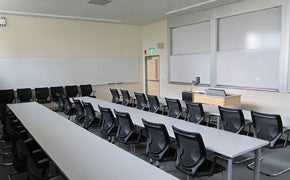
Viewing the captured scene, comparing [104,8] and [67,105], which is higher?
[104,8]

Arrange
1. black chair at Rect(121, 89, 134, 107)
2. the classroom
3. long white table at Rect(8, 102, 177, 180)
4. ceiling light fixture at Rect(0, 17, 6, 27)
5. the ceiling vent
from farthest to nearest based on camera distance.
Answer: ceiling light fixture at Rect(0, 17, 6, 27) < black chair at Rect(121, 89, 134, 107) < the ceiling vent < the classroom < long white table at Rect(8, 102, 177, 180)

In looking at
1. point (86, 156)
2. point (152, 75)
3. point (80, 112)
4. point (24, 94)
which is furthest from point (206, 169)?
point (152, 75)

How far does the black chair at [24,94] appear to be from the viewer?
800 cm

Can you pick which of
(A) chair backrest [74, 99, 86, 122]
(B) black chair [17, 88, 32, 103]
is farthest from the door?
(A) chair backrest [74, 99, 86, 122]

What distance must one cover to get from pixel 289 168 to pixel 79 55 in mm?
7782

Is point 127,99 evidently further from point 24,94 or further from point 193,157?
point 193,157

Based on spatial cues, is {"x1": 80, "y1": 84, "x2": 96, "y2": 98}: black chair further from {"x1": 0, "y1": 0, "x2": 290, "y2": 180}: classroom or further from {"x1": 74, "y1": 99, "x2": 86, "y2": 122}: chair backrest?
{"x1": 74, "y1": 99, "x2": 86, "y2": 122}: chair backrest

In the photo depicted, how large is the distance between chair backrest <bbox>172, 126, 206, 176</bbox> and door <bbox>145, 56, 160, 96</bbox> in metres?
7.30

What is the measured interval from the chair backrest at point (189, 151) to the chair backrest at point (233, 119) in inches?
60.8

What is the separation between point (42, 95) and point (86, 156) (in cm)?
660

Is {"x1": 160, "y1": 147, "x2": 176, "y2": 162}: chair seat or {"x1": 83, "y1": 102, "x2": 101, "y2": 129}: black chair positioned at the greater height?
{"x1": 83, "y1": 102, "x2": 101, "y2": 129}: black chair

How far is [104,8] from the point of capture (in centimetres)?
732

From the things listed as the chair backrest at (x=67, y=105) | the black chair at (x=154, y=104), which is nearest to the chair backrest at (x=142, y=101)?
the black chair at (x=154, y=104)

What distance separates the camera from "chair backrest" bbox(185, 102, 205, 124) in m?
4.53
